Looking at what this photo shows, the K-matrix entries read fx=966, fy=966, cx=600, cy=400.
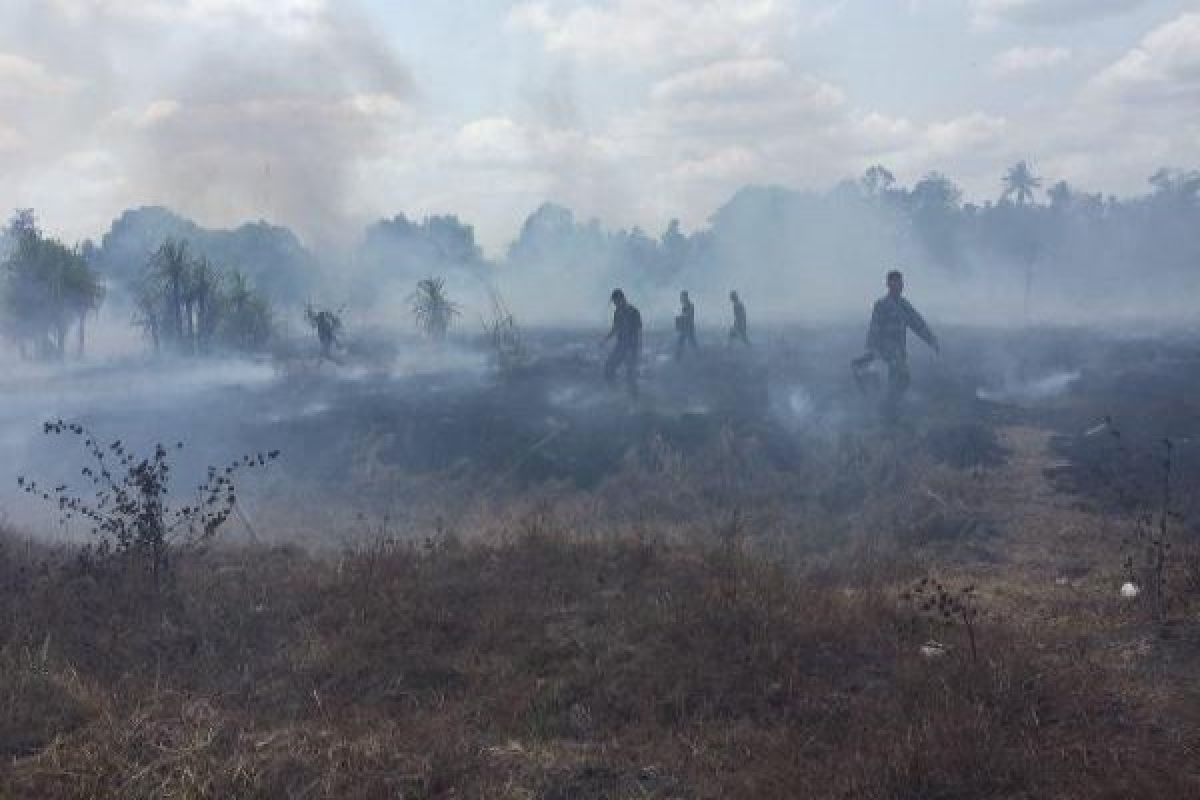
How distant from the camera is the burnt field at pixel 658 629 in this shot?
4.23 metres

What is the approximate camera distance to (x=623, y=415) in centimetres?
Result: 1505

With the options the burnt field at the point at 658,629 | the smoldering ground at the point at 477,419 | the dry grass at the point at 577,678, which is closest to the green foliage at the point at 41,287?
the smoldering ground at the point at 477,419

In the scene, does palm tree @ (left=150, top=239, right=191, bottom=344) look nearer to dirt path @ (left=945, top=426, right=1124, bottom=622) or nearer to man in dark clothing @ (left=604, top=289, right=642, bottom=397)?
man in dark clothing @ (left=604, top=289, right=642, bottom=397)

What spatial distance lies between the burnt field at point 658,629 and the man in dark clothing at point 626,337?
2175mm

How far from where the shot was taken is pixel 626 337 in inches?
627

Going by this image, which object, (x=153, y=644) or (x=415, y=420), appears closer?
(x=153, y=644)

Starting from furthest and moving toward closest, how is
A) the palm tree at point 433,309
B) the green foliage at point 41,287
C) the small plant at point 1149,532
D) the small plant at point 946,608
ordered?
the green foliage at point 41,287, the palm tree at point 433,309, the small plant at point 1149,532, the small plant at point 946,608

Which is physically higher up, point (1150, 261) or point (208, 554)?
point (1150, 261)

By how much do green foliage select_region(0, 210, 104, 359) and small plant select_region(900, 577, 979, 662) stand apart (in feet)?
115

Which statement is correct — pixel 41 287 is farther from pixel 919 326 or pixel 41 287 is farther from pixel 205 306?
pixel 919 326

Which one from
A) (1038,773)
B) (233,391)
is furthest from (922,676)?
(233,391)

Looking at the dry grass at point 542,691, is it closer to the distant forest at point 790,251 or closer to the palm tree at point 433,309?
the palm tree at point 433,309

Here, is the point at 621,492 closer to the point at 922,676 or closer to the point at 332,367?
the point at 922,676

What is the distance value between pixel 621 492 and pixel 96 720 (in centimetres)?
798
